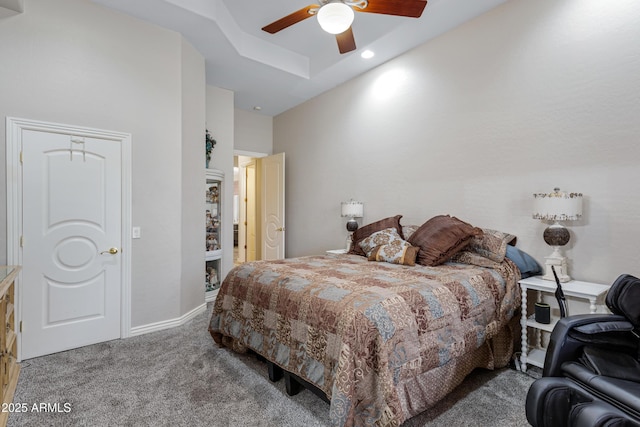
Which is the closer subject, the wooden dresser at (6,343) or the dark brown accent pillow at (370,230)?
the wooden dresser at (6,343)

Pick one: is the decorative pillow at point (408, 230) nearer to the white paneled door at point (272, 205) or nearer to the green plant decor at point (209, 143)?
the white paneled door at point (272, 205)

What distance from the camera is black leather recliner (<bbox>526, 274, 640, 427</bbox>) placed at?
124cm

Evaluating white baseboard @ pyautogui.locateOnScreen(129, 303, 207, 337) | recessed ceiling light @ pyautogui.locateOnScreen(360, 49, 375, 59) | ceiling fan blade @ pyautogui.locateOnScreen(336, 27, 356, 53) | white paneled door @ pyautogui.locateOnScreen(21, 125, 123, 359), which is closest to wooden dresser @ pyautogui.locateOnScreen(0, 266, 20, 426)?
white paneled door @ pyautogui.locateOnScreen(21, 125, 123, 359)

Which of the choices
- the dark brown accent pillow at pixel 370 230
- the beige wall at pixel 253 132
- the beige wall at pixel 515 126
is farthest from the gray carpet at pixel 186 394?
the beige wall at pixel 253 132

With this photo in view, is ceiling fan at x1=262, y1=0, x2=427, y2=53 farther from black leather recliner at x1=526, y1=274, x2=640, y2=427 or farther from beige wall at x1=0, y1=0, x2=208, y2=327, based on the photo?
black leather recliner at x1=526, y1=274, x2=640, y2=427

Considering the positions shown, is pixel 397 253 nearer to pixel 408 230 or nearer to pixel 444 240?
pixel 444 240

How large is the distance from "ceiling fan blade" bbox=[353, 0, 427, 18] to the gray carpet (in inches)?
106

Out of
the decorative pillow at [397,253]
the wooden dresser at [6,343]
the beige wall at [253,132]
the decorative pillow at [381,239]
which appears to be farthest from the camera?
the beige wall at [253,132]

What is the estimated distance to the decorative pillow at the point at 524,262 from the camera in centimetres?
253

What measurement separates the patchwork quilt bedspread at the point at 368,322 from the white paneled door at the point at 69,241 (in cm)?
126

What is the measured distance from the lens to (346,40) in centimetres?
270

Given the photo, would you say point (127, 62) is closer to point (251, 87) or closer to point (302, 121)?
point (251, 87)

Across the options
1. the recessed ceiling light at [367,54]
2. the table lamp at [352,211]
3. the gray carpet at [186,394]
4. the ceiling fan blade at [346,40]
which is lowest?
the gray carpet at [186,394]

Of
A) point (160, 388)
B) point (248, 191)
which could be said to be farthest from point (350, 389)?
point (248, 191)
